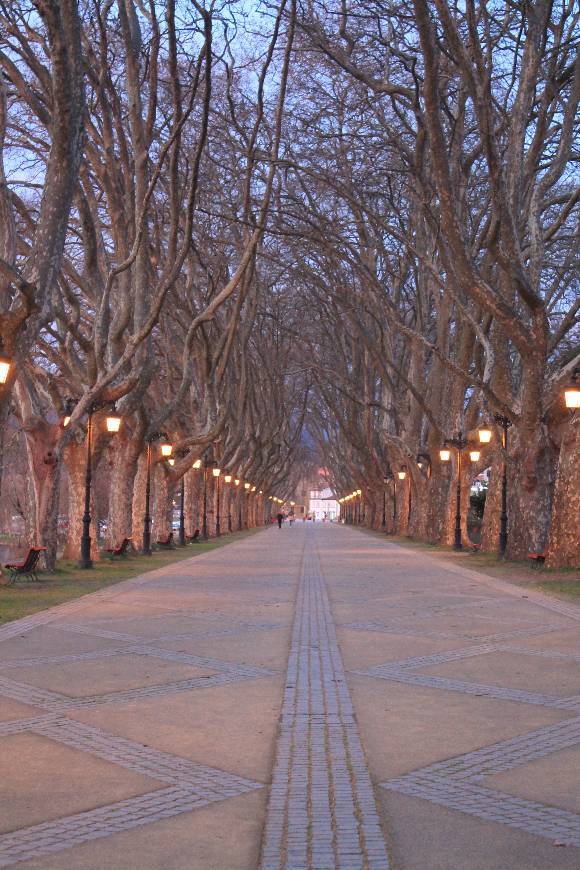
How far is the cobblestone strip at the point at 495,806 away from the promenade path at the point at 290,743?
0.02m

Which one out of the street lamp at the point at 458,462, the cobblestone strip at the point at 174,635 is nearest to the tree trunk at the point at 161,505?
the street lamp at the point at 458,462

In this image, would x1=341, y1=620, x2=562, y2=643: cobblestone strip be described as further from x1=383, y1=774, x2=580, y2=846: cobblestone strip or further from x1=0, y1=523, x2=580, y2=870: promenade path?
x1=383, y1=774, x2=580, y2=846: cobblestone strip

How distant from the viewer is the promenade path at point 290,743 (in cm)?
483

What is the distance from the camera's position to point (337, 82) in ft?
85.9

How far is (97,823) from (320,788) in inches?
49.7

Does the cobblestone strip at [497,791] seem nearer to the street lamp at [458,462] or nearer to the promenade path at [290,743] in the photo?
the promenade path at [290,743]

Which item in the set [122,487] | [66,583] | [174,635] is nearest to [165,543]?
[122,487]

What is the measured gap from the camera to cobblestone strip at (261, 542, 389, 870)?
4680 millimetres

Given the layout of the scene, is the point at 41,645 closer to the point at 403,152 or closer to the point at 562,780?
the point at 562,780

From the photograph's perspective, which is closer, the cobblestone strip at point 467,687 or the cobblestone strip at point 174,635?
the cobblestone strip at point 467,687

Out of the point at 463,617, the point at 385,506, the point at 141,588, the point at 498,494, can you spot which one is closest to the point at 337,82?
the point at 498,494

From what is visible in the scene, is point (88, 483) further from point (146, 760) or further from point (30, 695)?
point (146, 760)

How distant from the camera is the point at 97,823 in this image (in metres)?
5.10

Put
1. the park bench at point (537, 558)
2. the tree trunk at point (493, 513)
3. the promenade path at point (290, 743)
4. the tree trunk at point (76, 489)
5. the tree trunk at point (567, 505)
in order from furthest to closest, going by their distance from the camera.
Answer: the tree trunk at point (493, 513) < the tree trunk at point (76, 489) < the park bench at point (537, 558) < the tree trunk at point (567, 505) < the promenade path at point (290, 743)
